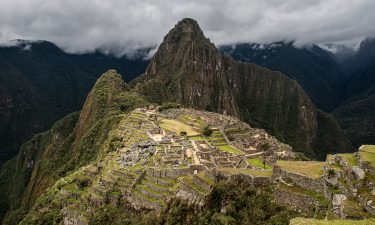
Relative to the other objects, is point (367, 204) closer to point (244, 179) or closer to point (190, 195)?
point (244, 179)

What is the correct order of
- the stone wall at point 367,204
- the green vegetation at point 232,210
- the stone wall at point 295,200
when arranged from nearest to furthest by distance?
the stone wall at point 367,204
the stone wall at point 295,200
the green vegetation at point 232,210

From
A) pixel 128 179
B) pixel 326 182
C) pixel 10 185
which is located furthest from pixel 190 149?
pixel 10 185

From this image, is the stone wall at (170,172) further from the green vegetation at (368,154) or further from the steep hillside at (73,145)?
the steep hillside at (73,145)

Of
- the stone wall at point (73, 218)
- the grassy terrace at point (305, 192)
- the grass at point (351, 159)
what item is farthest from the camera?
the stone wall at point (73, 218)

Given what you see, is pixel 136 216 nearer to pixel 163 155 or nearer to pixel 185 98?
pixel 163 155

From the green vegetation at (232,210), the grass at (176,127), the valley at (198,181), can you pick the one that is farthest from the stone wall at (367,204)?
the grass at (176,127)

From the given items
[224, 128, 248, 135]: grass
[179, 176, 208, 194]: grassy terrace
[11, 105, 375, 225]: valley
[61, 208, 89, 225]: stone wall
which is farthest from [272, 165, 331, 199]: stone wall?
[224, 128, 248, 135]: grass
